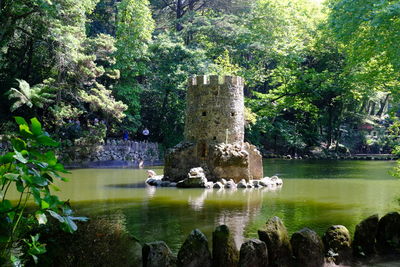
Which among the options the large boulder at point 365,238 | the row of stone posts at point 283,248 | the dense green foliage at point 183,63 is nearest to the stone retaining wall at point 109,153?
the dense green foliage at point 183,63

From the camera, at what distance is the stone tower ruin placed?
59.6 ft

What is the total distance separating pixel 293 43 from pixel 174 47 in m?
11.0

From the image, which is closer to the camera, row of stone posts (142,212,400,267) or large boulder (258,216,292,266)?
row of stone posts (142,212,400,267)

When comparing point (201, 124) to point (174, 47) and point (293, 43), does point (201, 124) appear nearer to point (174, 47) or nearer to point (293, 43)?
point (174, 47)

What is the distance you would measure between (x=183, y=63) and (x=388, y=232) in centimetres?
2610

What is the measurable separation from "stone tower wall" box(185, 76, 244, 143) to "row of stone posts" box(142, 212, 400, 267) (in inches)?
480

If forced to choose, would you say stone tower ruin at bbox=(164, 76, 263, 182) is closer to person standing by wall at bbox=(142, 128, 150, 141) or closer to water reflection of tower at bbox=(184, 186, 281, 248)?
water reflection of tower at bbox=(184, 186, 281, 248)

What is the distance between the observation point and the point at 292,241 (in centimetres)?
628

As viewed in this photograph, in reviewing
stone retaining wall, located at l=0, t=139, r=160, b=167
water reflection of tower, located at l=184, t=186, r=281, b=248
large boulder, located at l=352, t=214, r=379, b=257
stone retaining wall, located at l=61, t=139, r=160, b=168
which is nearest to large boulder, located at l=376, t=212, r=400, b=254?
large boulder, located at l=352, t=214, r=379, b=257

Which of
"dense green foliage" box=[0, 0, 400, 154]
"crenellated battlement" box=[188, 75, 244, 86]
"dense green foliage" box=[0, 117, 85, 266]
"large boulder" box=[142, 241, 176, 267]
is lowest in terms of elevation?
"large boulder" box=[142, 241, 176, 267]

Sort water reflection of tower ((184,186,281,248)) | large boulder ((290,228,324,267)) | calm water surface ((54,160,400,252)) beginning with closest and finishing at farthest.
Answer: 1. large boulder ((290,228,324,267))
2. calm water surface ((54,160,400,252))
3. water reflection of tower ((184,186,281,248))

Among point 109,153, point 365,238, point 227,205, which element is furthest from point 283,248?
point 109,153

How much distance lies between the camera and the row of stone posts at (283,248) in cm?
557

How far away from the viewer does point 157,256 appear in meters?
5.35
